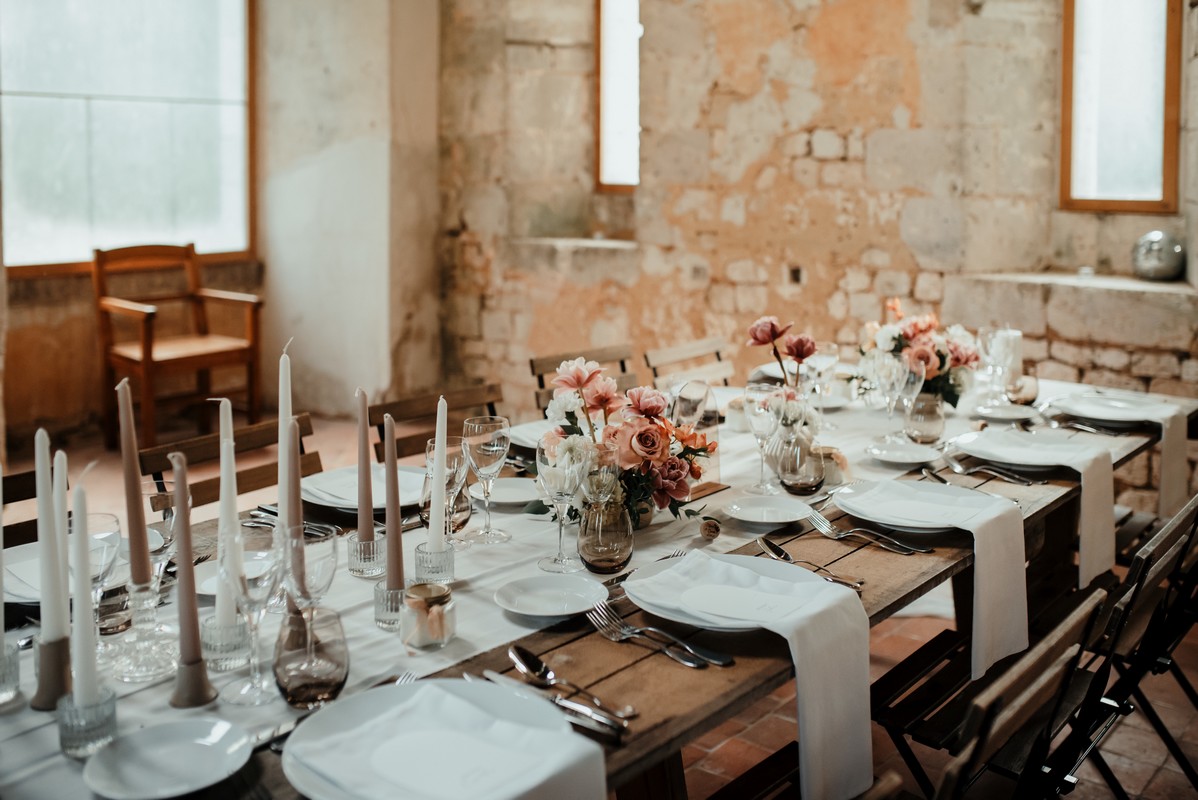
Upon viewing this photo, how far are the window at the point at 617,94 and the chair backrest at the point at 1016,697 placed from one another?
4.96 metres

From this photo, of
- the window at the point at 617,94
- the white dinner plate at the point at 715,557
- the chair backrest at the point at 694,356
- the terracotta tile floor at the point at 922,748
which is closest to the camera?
the white dinner plate at the point at 715,557

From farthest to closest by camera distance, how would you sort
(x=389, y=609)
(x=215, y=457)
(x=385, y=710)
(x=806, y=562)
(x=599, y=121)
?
(x=599, y=121) → (x=215, y=457) → (x=806, y=562) → (x=389, y=609) → (x=385, y=710)

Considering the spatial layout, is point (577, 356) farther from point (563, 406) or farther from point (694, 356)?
point (563, 406)

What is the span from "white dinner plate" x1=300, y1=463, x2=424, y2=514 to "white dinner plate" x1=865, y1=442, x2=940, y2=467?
115 centimetres

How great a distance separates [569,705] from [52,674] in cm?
69

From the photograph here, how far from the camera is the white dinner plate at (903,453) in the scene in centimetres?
299

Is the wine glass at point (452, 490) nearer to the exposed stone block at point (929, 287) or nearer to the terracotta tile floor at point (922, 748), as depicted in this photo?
the terracotta tile floor at point (922, 748)

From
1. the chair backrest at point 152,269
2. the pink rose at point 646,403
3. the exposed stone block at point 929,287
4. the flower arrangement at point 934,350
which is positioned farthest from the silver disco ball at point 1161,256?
the chair backrest at point 152,269

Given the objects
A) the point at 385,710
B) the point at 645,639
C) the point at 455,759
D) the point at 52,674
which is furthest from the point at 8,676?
the point at 645,639

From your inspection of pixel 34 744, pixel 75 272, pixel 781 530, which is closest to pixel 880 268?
→ pixel 781 530

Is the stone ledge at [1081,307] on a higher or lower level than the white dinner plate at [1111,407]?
Answer: higher

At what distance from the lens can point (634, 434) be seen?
2275 millimetres

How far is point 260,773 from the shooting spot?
1.44 m

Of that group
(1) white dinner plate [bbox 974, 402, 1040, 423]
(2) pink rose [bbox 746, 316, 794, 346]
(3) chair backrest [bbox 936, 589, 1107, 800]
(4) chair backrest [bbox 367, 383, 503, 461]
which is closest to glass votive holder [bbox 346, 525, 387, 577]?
(4) chair backrest [bbox 367, 383, 503, 461]
